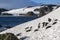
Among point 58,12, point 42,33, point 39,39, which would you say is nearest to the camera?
point 39,39

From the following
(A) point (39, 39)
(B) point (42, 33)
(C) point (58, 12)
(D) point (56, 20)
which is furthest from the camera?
(C) point (58, 12)

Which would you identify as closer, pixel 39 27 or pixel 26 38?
pixel 26 38

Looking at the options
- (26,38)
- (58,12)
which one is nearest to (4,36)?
(26,38)

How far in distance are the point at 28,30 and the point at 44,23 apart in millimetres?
1334

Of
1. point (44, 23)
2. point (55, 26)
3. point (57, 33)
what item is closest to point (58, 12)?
point (44, 23)

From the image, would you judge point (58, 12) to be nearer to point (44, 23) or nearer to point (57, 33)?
point (44, 23)

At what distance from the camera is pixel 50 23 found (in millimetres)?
24172

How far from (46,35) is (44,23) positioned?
3882 millimetres

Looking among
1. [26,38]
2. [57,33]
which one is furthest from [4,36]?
[57,33]

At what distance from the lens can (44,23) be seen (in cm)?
2472

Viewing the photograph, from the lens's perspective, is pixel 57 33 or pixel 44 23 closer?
pixel 57 33

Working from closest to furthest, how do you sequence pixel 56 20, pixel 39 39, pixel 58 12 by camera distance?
pixel 39 39 < pixel 56 20 < pixel 58 12

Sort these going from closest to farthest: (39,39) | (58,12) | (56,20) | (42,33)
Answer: (39,39) < (42,33) < (56,20) < (58,12)

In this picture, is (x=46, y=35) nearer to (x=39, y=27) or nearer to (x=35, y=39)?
(x=35, y=39)
